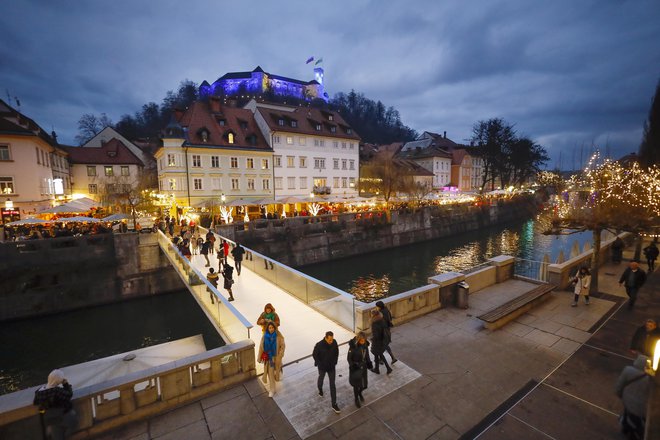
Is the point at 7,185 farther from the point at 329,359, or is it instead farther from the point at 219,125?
the point at 329,359

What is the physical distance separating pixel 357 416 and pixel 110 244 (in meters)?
22.2

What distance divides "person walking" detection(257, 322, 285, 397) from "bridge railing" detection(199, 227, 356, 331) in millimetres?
2865

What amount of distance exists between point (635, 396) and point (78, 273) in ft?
86.5

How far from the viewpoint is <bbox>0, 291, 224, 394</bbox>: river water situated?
48.6ft

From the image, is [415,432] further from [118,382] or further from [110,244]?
[110,244]

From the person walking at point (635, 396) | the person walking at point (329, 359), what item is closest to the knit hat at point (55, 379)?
the person walking at point (329, 359)

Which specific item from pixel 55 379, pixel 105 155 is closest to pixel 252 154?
pixel 105 155

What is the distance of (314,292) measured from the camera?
10.9 meters

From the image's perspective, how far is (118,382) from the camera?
5.83m

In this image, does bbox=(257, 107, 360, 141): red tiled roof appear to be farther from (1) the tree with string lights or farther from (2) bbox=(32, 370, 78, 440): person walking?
(2) bbox=(32, 370, 78, 440): person walking

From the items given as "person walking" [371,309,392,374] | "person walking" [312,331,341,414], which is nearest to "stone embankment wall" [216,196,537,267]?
"person walking" [371,309,392,374]

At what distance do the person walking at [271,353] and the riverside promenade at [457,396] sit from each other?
33 centimetres

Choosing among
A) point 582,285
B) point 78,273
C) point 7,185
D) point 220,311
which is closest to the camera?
point 220,311

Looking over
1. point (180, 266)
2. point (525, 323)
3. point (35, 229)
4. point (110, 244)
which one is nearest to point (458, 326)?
point (525, 323)
